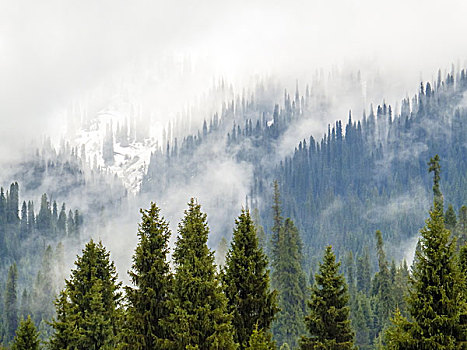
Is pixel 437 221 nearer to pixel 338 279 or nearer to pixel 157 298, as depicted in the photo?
pixel 338 279

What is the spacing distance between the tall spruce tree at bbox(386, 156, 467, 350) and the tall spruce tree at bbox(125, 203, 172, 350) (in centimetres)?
1077

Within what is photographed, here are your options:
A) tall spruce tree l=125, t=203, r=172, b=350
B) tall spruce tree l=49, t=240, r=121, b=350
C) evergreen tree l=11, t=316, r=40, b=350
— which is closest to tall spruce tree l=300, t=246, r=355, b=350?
tall spruce tree l=125, t=203, r=172, b=350

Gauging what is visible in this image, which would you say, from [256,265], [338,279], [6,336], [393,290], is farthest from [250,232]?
[6,336]

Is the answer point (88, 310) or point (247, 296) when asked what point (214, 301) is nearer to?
point (247, 296)

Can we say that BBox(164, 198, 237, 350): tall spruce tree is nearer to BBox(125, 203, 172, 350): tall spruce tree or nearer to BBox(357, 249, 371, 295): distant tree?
BBox(125, 203, 172, 350): tall spruce tree

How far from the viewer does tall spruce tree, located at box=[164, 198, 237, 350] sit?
25484mm

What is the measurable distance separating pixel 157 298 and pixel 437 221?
1370 cm

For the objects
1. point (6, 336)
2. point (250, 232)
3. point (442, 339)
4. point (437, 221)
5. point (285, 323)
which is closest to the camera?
point (442, 339)

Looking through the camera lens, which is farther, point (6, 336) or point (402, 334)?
point (6, 336)

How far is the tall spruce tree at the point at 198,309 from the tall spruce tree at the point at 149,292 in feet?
2.65

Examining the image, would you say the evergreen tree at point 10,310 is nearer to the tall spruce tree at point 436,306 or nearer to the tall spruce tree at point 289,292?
the tall spruce tree at point 289,292

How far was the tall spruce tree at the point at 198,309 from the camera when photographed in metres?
25.5

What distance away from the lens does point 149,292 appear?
2750 centimetres

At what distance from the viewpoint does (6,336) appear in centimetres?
13600
